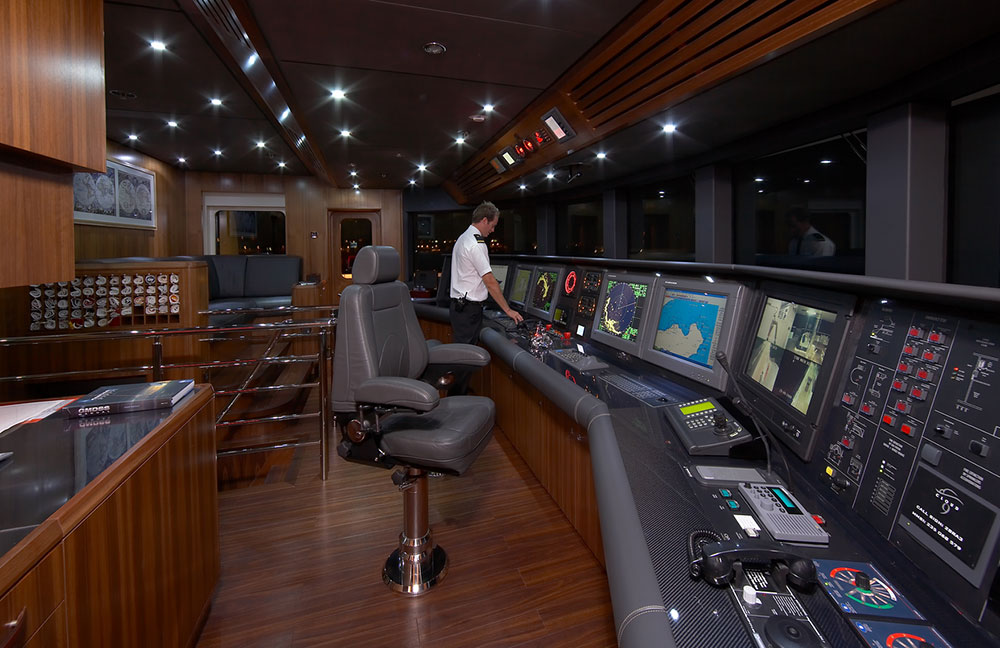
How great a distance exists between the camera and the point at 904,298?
113 cm

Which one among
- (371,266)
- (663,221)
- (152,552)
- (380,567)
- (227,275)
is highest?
(663,221)

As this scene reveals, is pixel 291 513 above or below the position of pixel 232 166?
below

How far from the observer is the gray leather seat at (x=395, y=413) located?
1916 millimetres

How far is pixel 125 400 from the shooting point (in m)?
1.61

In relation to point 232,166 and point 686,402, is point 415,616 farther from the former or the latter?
point 232,166

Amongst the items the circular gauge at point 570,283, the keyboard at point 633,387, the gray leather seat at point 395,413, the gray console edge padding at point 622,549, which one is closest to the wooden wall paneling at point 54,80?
the gray leather seat at point 395,413

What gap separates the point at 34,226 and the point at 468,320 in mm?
3003

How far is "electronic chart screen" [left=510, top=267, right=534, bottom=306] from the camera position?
4.55 metres

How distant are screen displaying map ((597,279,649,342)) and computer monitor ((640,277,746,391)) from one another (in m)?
0.12

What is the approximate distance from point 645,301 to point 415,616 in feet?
5.54

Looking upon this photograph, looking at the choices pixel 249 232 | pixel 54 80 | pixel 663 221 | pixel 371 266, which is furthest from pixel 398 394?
pixel 249 232

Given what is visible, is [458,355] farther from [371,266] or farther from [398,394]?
[398,394]

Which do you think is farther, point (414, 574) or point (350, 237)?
point (350, 237)

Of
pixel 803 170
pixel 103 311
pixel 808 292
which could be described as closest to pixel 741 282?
pixel 808 292
